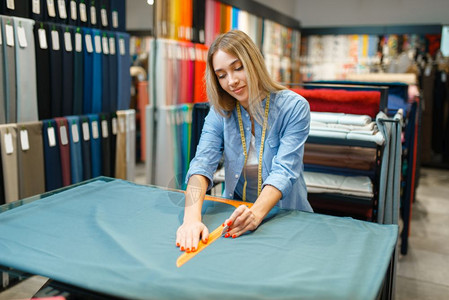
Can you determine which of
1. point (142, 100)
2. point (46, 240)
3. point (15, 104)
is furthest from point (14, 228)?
point (142, 100)

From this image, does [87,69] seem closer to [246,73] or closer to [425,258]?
[246,73]

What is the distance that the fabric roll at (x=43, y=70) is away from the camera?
8.66ft

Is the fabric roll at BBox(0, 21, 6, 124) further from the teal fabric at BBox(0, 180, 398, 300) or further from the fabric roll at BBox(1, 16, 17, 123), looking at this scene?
the teal fabric at BBox(0, 180, 398, 300)

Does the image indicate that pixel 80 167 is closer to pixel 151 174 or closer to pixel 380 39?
pixel 151 174

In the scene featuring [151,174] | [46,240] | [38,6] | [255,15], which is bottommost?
[151,174]

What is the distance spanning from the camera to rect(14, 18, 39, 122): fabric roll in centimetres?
251

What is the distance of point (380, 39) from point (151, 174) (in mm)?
4810

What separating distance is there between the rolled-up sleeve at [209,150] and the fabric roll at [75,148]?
1.35 meters

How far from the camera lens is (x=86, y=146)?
119 inches

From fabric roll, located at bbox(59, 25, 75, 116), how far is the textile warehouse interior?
0.03 ft

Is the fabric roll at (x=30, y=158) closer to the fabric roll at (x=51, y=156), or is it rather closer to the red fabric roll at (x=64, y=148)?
the fabric roll at (x=51, y=156)

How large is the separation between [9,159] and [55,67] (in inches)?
26.9

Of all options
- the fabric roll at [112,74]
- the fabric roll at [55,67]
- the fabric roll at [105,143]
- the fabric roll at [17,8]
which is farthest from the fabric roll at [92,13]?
the fabric roll at [105,143]

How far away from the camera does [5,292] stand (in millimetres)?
1302
